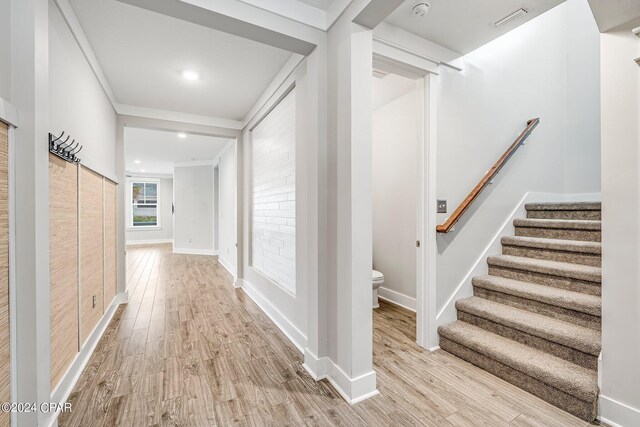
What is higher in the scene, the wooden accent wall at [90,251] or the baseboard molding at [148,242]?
the wooden accent wall at [90,251]

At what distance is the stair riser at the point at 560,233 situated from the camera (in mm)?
2361

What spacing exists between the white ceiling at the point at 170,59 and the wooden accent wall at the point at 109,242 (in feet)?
3.66

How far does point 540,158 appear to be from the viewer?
307cm

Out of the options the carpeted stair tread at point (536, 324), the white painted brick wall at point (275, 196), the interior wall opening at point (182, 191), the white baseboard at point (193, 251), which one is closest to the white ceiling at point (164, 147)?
the interior wall opening at point (182, 191)

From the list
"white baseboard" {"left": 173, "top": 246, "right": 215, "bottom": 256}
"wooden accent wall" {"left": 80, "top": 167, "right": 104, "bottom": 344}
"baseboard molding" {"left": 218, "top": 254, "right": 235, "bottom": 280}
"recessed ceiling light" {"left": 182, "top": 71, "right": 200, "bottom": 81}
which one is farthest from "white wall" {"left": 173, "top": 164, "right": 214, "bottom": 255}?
"recessed ceiling light" {"left": 182, "top": 71, "right": 200, "bottom": 81}

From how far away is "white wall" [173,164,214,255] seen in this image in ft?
25.0

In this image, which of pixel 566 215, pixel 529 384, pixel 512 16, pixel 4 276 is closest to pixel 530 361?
pixel 529 384

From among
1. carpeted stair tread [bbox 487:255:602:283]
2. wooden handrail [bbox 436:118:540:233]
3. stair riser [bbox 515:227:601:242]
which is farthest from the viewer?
stair riser [bbox 515:227:601:242]

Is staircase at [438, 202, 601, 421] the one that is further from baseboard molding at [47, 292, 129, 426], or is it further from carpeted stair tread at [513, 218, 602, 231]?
baseboard molding at [47, 292, 129, 426]

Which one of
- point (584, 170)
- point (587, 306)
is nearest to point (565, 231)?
point (587, 306)

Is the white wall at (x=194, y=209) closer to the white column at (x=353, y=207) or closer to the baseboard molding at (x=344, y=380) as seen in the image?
the baseboard molding at (x=344, y=380)

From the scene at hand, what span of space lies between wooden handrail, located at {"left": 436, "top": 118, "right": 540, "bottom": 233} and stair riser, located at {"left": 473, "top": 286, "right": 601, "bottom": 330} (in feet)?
2.51

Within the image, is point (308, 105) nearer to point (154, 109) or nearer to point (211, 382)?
point (211, 382)

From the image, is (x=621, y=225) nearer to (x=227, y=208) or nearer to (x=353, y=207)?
(x=353, y=207)
